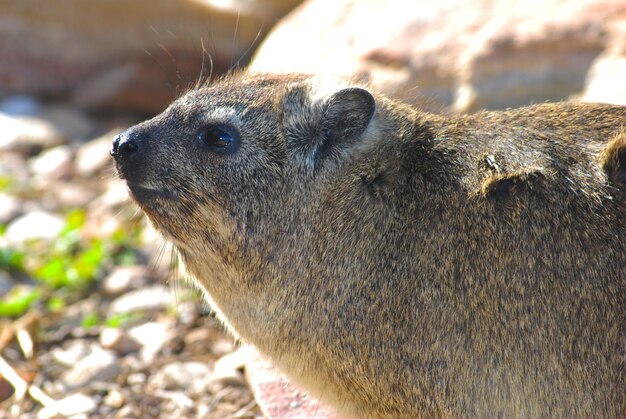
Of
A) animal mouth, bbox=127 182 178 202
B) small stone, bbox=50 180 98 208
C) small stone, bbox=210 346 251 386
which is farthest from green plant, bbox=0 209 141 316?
animal mouth, bbox=127 182 178 202

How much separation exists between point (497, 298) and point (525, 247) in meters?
0.22

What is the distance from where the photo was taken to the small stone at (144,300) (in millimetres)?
6012

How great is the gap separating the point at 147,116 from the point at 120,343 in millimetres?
3473

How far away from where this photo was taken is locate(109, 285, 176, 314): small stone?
19.7 feet

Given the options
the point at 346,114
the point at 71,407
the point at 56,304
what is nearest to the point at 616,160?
the point at 346,114

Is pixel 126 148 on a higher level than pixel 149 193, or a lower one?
higher

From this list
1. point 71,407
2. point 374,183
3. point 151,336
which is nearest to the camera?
point 374,183

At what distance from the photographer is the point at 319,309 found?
398 centimetres

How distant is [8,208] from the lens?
723 cm

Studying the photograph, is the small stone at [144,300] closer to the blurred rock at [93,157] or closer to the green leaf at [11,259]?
the green leaf at [11,259]

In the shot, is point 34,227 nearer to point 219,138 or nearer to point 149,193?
point 149,193

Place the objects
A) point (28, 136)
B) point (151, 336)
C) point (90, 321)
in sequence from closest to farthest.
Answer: point (151, 336), point (90, 321), point (28, 136)

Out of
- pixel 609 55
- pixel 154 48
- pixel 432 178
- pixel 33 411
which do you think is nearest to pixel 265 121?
pixel 432 178

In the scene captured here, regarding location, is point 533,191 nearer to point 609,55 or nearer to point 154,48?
point 609,55
